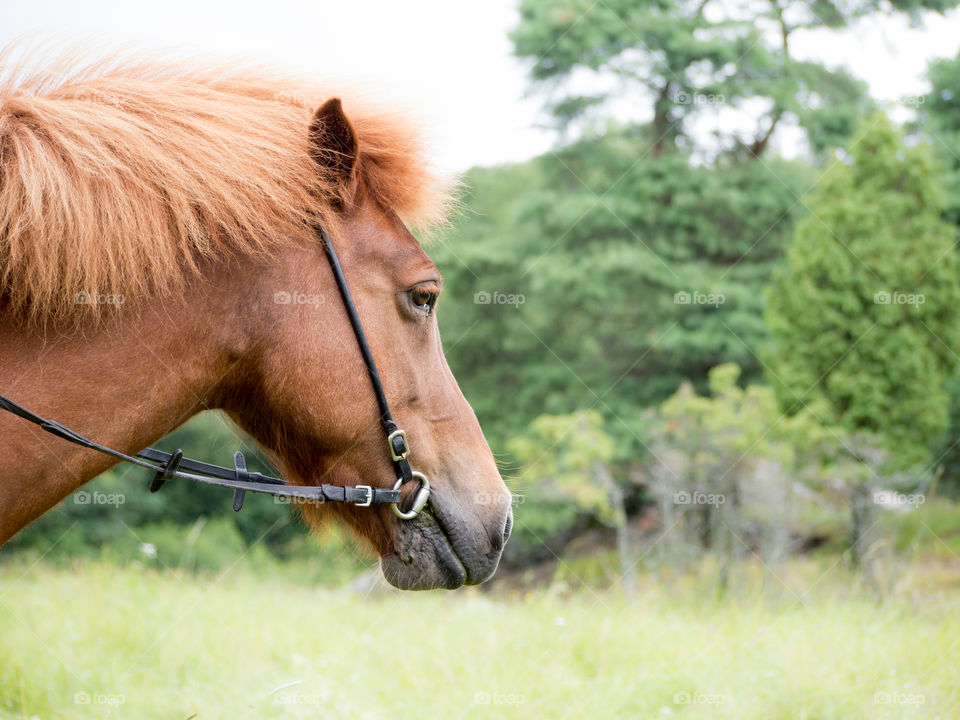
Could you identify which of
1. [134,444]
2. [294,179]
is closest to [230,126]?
[294,179]

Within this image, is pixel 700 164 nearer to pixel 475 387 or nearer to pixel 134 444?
pixel 475 387

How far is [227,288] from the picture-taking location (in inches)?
72.9

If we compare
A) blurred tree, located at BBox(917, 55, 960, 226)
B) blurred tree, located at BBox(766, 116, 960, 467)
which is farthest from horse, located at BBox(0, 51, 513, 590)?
blurred tree, located at BBox(917, 55, 960, 226)

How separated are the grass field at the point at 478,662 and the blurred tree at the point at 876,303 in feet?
18.5

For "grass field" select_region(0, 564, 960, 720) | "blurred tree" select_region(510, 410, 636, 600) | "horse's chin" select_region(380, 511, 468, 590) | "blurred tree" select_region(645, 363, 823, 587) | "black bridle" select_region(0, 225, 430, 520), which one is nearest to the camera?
"black bridle" select_region(0, 225, 430, 520)

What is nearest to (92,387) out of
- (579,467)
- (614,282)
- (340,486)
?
(340,486)

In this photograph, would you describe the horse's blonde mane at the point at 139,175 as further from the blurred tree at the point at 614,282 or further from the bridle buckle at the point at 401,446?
the blurred tree at the point at 614,282

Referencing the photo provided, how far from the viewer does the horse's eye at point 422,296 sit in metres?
2.05

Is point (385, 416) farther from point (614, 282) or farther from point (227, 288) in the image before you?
point (614, 282)

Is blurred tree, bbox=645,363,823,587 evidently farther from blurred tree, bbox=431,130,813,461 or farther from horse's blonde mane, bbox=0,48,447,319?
horse's blonde mane, bbox=0,48,447,319

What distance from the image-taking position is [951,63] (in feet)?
41.7

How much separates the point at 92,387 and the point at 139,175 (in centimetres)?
53

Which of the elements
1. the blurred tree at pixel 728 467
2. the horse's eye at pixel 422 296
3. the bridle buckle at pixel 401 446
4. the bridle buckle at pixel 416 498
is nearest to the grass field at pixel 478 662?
the bridle buckle at pixel 416 498

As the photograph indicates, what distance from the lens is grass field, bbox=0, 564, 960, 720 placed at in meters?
2.95
